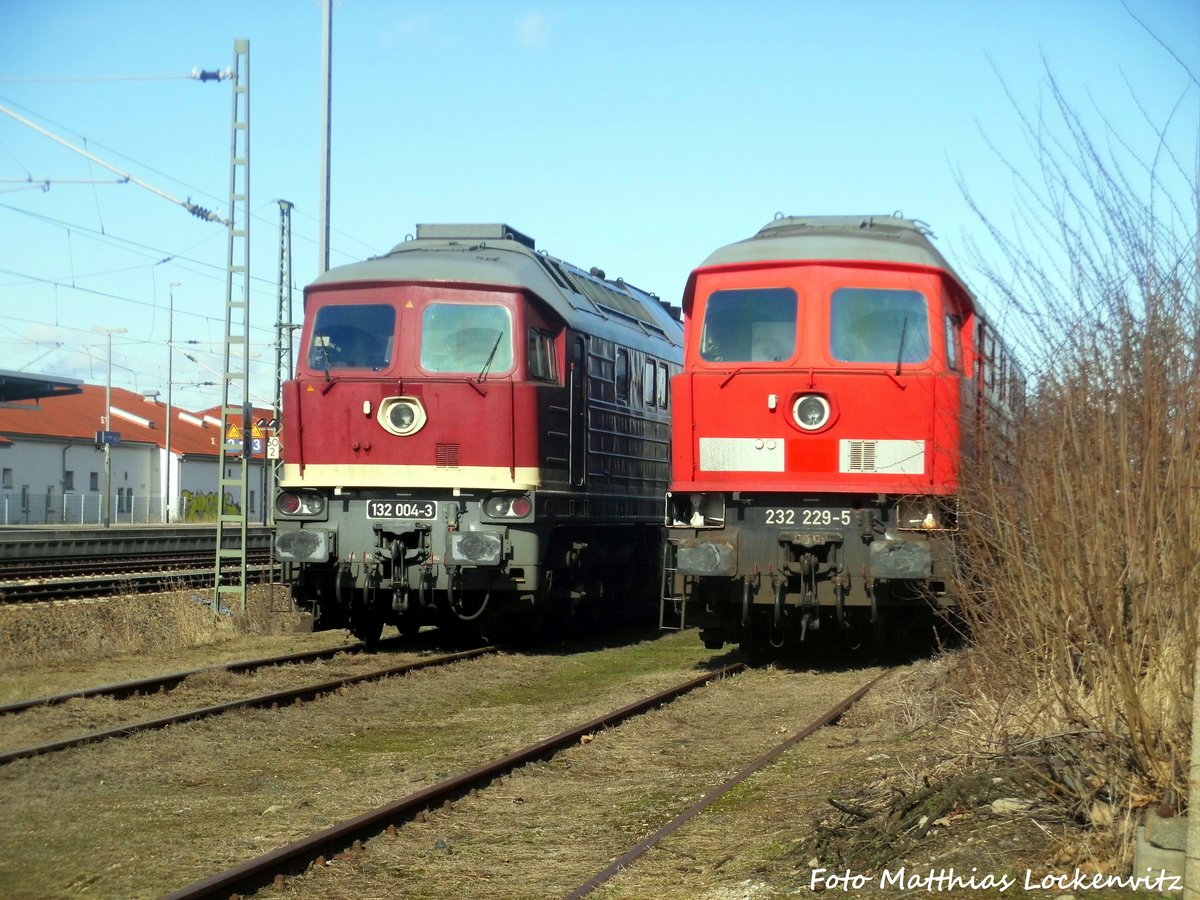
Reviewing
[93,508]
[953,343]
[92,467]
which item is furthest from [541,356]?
[92,467]

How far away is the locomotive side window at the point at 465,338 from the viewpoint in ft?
42.7

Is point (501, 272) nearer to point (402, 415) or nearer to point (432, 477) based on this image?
point (402, 415)

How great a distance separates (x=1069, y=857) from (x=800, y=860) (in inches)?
45.3

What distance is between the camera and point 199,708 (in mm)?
10156

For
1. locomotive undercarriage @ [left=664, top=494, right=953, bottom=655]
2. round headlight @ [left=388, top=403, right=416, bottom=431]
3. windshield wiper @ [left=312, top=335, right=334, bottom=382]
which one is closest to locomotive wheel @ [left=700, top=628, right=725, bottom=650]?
locomotive undercarriage @ [left=664, top=494, right=953, bottom=655]

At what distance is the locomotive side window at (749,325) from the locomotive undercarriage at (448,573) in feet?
8.09

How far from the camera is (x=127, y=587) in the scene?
20.2 m

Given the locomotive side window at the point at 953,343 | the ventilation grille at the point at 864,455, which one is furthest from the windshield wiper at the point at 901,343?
the ventilation grille at the point at 864,455

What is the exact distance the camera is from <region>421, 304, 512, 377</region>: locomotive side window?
13.0m

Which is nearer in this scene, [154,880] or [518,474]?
[154,880]

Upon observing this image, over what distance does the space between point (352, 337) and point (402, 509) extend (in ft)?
5.72

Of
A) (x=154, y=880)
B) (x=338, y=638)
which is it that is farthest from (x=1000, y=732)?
(x=338, y=638)

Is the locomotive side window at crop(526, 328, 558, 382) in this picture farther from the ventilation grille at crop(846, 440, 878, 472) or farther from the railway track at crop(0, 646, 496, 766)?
the ventilation grille at crop(846, 440, 878, 472)

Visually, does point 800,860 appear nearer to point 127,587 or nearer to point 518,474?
point 518,474
